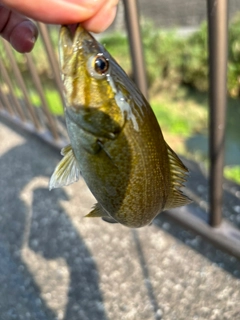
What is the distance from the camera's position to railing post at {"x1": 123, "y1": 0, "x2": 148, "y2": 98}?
51.9 inches

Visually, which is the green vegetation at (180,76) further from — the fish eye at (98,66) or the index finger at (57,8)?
the index finger at (57,8)

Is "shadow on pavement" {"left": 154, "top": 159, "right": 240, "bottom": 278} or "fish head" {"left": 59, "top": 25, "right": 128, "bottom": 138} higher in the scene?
"fish head" {"left": 59, "top": 25, "right": 128, "bottom": 138}

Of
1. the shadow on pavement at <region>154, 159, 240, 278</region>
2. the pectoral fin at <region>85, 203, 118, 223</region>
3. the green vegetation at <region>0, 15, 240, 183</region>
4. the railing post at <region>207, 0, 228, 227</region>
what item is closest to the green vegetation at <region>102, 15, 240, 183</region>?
the green vegetation at <region>0, 15, 240, 183</region>

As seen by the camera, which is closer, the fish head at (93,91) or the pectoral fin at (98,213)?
the fish head at (93,91)

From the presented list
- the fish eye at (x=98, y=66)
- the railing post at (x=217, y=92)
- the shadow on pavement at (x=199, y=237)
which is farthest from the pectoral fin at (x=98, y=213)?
the shadow on pavement at (x=199, y=237)

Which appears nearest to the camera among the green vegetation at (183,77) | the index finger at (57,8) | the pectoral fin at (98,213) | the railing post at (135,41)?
the index finger at (57,8)

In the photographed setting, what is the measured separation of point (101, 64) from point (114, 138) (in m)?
0.16

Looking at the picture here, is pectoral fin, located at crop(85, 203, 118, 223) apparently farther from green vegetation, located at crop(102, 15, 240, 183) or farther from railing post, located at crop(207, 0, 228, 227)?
green vegetation, located at crop(102, 15, 240, 183)

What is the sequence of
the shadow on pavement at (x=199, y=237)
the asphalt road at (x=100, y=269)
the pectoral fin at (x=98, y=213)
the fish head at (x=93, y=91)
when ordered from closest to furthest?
the fish head at (x=93, y=91)
the pectoral fin at (x=98, y=213)
the asphalt road at (x=100, y=269)
the shadow on pavement at (x=199, y=237)

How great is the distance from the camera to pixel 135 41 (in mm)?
1377

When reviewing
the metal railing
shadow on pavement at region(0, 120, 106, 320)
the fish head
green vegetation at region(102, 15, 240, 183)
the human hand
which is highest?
the human hand

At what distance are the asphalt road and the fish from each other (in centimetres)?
73

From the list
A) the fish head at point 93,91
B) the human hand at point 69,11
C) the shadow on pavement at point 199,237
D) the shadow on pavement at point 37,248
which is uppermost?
the human hand at point 69,11

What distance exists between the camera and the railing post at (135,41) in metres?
1.32
